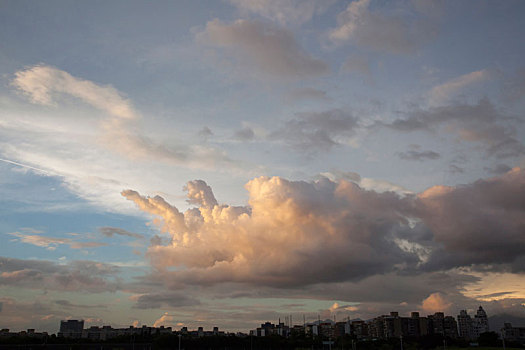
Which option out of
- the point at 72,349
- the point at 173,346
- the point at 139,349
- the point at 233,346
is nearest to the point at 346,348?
the point at 233,346

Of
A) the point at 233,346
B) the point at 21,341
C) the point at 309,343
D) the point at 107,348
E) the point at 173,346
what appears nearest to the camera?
the point at 107,348

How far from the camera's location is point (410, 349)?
169750 mm

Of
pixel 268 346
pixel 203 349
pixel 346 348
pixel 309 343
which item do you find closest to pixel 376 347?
pixel 346 348

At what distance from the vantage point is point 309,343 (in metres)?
189

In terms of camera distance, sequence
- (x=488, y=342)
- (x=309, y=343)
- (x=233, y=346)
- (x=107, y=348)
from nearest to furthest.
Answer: (x=107, y=348) → (x=233, y=346) → (x=488, y=342) → (x=309, y=343)

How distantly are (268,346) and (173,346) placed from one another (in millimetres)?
44050

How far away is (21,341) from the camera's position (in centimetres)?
13462

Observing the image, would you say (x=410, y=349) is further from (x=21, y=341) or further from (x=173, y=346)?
(x=21, y=341)

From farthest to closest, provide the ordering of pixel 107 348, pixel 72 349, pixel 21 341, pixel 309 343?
pixel 309 343 < pixel 21 341 < pixel 107 348 < pixel 72 349

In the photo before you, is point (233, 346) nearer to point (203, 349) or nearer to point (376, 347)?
point (203, 349)

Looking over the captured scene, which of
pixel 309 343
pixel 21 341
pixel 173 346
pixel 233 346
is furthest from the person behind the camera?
pixel 309 343

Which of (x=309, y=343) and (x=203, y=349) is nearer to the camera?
(x=203, y=349)

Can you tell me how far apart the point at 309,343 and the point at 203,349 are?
55.2m

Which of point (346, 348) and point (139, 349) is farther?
point (346, 348)
